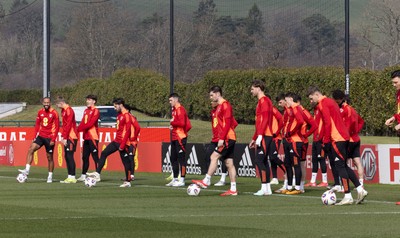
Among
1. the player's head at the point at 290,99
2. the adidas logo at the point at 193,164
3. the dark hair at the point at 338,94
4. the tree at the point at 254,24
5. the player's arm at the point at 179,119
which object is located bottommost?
the adidas logo at the point at 193,164

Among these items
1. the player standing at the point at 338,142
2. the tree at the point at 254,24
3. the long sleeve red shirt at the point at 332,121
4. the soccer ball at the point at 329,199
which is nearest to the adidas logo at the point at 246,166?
the player standing at the point at 338,142

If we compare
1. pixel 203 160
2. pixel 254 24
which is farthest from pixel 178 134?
pixel 254 24

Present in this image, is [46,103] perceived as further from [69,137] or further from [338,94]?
[338,94]

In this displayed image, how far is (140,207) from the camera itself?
63.9 feet

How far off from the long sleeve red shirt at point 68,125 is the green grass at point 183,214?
2.76 metres

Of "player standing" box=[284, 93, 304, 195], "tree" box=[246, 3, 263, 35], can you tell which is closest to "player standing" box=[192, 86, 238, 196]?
"player standing" box=[284, 93, 304, 195]

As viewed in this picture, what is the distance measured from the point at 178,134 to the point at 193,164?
7.77m

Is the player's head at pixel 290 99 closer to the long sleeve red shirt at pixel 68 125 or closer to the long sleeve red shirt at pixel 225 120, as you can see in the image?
the long sleeve red shirt at pixel 225 120

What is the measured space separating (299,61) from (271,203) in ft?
149

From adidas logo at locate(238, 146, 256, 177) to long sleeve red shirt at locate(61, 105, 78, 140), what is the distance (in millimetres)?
5786

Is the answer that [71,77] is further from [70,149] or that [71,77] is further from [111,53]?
[70,149]

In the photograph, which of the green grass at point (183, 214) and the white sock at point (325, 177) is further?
the white sock at point (325, 177)

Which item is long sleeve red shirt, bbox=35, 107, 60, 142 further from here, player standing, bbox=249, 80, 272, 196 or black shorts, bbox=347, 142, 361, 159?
black shorts, bbox=347, 142, 361, 159

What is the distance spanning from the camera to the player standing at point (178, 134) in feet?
86.6
